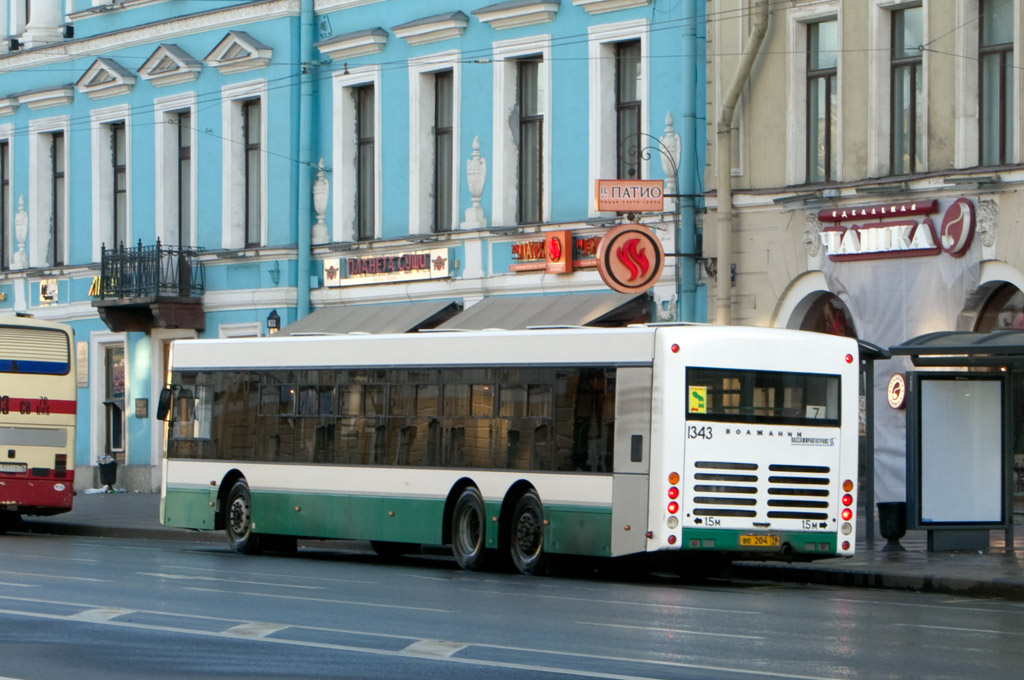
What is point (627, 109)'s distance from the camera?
33.4 m

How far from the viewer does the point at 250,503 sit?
26.9m

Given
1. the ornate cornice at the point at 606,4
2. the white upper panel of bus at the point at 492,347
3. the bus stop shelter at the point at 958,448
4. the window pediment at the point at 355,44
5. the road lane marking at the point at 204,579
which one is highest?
the window pediment at the point at 355,44

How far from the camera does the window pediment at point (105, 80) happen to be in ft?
141

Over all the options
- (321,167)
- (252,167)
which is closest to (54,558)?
(321,167)

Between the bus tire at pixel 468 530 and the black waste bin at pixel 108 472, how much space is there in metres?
20.3

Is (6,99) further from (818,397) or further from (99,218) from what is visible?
(818,397)

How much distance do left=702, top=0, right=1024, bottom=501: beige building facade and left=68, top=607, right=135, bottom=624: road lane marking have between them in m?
14.9

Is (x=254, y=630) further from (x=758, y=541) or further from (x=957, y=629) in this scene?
(x=758, y=541)

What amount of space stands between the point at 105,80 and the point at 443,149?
10.0 meters

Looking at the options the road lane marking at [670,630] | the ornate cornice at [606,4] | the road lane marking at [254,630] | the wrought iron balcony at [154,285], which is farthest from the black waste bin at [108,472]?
the road lane marking at [670,630]

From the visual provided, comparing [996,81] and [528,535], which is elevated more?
[996,81]

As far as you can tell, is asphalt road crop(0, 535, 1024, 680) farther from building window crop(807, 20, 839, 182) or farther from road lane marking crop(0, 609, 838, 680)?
building window crop(807, 20, 839, 182)

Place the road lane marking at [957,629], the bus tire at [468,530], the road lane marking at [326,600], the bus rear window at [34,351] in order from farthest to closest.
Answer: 1. the bus rear window at [34,351]
2. the bus tire at [468,530]
3. the road lane marking at [326,600]
4. the road lane marking at [957,629]

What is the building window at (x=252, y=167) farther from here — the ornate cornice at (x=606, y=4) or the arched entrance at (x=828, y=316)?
the arched entrance at (x=828, y=316)
